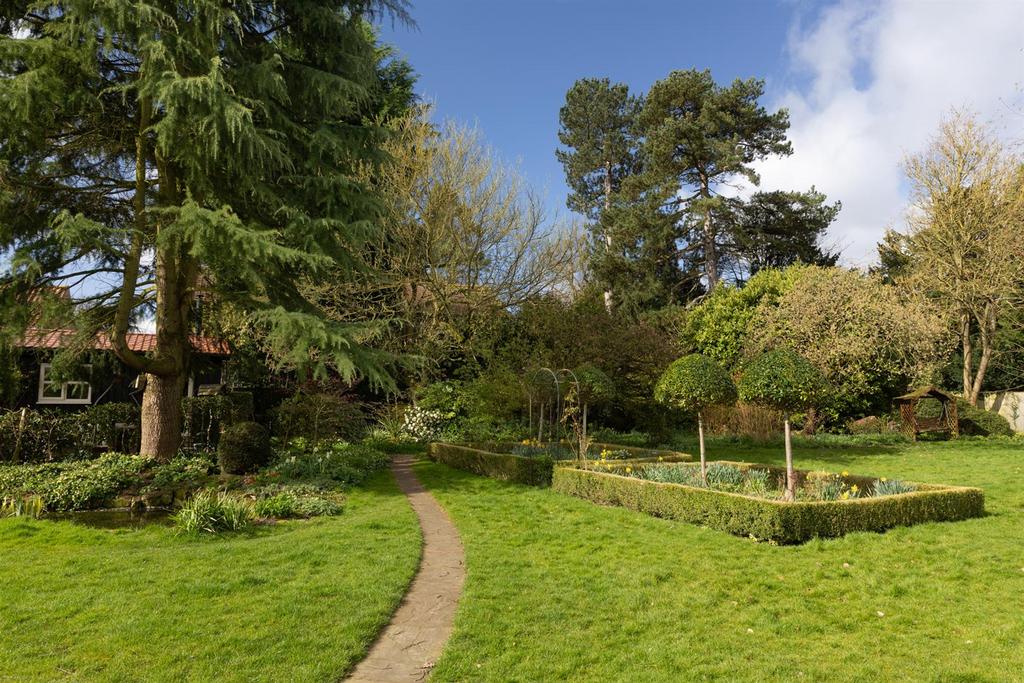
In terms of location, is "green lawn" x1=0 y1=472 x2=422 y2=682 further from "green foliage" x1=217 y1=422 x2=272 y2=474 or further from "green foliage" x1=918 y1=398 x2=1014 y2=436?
"green foliage" x1=918 y1=398 x2=1014 y2=436

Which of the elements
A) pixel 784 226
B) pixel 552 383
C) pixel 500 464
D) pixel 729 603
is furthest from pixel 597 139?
pixel 729 603

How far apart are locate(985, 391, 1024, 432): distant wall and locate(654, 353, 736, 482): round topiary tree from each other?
62.6 feet

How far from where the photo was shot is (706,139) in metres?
Answer: 26.4

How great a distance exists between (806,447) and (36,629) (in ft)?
55.8

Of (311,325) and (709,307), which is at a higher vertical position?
(709,307)

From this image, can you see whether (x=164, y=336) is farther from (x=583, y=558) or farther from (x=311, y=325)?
(x=583, y=558)

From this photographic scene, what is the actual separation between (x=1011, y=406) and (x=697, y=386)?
67.2 ft

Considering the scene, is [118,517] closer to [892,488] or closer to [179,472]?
[179,472]

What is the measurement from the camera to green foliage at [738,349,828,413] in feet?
26.5

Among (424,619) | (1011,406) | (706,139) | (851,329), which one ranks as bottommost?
(424,619)

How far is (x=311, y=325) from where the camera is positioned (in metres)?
9.20

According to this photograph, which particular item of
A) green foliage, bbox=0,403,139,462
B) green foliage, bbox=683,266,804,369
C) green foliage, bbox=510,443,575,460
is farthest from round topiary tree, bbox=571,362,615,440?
green foliage, bbox=683,266,804,369

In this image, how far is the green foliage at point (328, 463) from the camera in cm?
1080

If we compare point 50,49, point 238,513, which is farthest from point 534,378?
point 50,49
